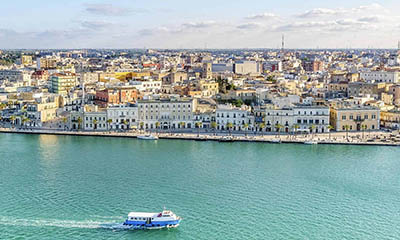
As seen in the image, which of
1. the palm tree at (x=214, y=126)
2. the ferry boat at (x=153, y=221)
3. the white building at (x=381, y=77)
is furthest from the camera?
the white building at (x=381, y=77)

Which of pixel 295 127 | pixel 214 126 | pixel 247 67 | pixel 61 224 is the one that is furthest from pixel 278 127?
pixel 247 67

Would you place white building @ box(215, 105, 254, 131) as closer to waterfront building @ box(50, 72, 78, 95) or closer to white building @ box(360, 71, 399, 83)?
white building @ box(360, 71, 399, 83)

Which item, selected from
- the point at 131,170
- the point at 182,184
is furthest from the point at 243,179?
the point at 131,170

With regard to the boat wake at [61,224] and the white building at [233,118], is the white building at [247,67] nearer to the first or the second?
the white building at [233,118]

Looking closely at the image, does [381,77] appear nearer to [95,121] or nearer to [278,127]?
[278,127]

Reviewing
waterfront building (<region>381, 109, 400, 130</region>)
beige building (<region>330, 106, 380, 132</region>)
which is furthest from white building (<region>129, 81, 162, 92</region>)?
waterfront building (<region>381, 109, 400, 130</region>)

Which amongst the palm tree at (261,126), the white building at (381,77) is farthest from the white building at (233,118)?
the white building at (381,77)
